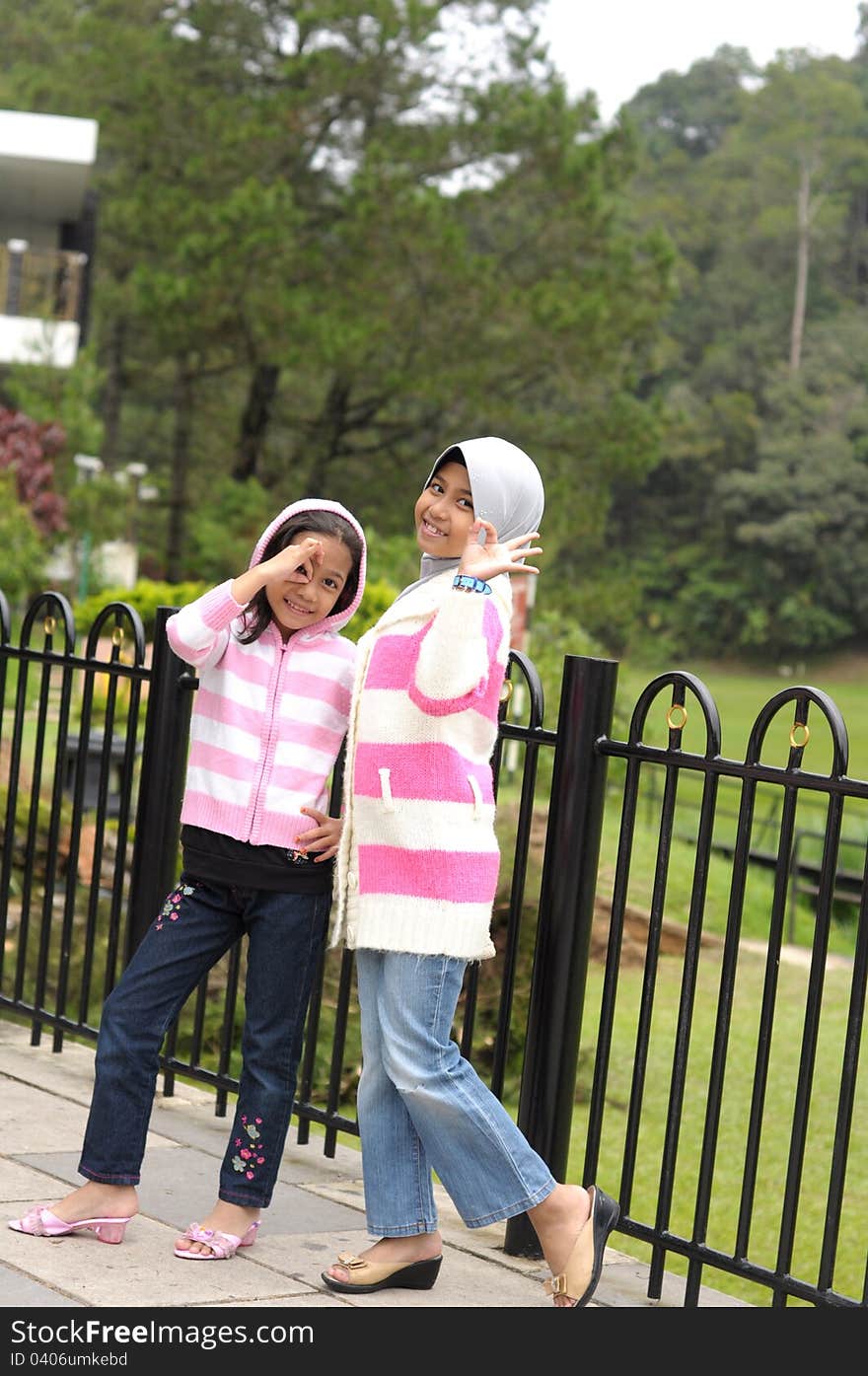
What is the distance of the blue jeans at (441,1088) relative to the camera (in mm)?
3105

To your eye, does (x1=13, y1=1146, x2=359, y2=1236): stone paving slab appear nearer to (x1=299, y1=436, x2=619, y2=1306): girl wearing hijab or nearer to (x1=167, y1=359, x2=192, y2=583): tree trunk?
(x1=299, y1=436, x2=619, y2=1306): girl wearing hijab

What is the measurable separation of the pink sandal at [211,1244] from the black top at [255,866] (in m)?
0.69

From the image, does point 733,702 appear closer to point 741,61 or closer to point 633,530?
point 633,530

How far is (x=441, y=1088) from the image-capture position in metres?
3.11

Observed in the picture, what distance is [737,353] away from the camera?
174 feet

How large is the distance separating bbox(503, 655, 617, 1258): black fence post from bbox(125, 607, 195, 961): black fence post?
1.25 metres

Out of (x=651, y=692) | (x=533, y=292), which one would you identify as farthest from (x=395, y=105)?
(x=651, y=692)

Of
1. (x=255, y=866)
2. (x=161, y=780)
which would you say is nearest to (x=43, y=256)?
Result: (x=161, y=780)

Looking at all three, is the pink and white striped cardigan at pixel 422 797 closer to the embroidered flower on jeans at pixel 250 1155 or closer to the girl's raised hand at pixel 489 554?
the girl's raised hand at pixel 489 554

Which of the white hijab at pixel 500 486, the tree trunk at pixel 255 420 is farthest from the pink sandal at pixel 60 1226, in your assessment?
the tree trunk at pixel 255 420

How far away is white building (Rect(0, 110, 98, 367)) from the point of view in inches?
910

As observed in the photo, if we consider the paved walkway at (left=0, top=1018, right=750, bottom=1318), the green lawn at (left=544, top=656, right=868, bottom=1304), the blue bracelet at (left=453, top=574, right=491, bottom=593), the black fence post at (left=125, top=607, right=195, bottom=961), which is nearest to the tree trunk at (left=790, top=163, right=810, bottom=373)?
the green lawn at (left=544, top=656, right=868, bottom=1304)

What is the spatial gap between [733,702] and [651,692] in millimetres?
42267
